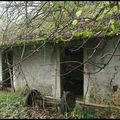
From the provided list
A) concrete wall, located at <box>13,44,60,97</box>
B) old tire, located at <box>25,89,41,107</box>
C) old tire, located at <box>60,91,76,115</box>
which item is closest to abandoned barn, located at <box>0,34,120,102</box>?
concrete wall, located at <box>13,44,60,97</box>

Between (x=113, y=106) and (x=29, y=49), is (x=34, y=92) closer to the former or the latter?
(x=29, y=49)

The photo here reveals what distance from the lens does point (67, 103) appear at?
30.3 ft

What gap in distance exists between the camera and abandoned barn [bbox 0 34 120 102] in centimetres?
920

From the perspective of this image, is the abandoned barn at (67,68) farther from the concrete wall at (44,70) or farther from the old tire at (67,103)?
the old tire at (67,103)

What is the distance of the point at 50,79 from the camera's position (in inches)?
442

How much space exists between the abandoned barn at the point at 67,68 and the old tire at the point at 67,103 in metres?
0.52

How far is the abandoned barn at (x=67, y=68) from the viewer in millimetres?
9205

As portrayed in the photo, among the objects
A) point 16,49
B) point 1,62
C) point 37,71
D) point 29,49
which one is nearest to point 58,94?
point 37,71

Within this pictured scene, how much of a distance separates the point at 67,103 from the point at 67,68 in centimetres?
300

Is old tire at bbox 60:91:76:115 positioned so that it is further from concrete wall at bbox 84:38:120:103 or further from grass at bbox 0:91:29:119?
grass at bbox 0:91:29:119

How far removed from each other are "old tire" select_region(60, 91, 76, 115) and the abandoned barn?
0.52 m

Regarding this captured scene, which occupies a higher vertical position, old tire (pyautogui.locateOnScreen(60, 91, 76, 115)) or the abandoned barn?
the abandoned barn

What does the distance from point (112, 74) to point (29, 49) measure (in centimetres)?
398

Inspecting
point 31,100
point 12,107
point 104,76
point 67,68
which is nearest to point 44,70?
point 67,68
